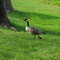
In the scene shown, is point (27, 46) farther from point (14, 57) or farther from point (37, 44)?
point (14, 57)

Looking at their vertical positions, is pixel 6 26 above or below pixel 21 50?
below

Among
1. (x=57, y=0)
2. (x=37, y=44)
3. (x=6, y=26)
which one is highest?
(x=37, y=44)

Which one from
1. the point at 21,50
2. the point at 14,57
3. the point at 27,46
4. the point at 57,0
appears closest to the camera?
the point at 14,57

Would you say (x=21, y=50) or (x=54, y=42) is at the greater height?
(x=21, y=50)

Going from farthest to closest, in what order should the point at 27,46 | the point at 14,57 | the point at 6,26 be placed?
the point at 6,26 → the point at 27,46 → the point at 14,57

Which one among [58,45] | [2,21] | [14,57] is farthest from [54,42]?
[2,21]

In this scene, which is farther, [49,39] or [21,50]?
[49,39]

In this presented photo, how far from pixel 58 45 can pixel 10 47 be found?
3079mm

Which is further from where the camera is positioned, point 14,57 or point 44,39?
point 44,39

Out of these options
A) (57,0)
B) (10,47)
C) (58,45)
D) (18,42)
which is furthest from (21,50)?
(57,0)

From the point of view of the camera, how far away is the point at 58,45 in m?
13.6

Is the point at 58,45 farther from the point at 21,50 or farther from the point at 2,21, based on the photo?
the point at 2,21

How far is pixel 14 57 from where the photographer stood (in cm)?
1105

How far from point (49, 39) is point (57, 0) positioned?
38428mm
